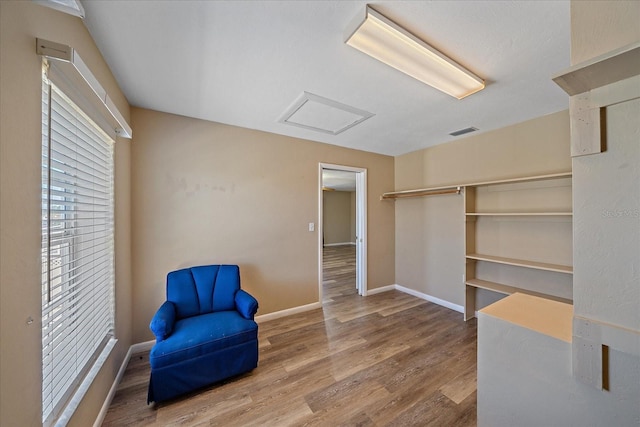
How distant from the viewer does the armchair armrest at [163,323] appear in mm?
1691

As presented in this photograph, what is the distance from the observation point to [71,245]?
1259mm

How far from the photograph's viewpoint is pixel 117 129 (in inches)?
67.2

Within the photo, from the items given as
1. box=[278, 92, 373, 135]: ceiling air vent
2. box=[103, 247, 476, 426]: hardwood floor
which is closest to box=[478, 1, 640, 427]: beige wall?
box=[103, 247, 476, 426]: hardwood floor

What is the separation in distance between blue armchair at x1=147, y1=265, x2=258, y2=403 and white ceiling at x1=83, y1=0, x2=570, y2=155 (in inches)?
68.7

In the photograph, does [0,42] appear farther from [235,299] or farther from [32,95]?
[235,299]

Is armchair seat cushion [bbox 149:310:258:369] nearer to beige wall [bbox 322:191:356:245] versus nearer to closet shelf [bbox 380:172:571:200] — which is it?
closet shelf [bbox 380:172:571:200]

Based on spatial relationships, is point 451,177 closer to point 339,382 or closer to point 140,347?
point 339,382

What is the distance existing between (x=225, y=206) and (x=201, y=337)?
139 cm

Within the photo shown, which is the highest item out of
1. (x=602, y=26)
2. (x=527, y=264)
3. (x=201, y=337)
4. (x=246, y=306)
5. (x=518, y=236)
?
(x=602, y=26)

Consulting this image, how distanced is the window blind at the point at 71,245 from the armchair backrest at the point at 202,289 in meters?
0.50

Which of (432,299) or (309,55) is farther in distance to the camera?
(432,299)

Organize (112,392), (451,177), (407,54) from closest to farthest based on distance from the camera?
(407,54)
(112,392)
(451,177)

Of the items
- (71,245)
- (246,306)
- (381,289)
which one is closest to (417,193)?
(381,289)

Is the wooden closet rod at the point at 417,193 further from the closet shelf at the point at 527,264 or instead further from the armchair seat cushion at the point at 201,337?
the armchair seat cushion at the point at 201,337
